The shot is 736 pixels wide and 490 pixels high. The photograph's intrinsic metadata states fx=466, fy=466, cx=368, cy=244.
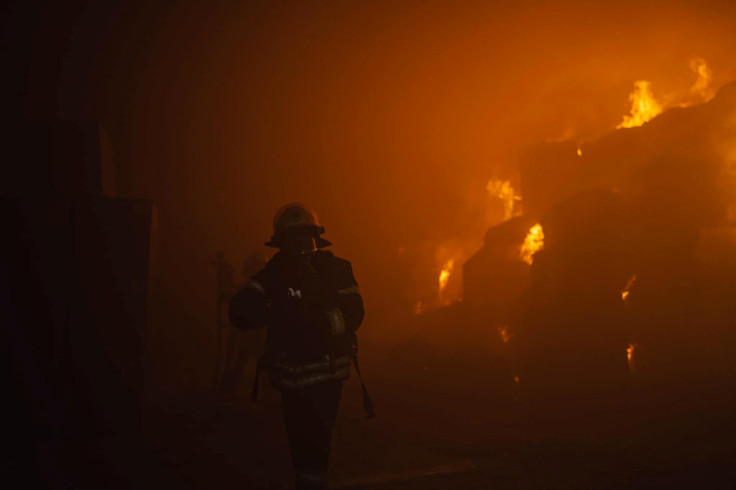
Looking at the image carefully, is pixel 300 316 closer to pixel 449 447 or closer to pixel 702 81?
pixel 449 447

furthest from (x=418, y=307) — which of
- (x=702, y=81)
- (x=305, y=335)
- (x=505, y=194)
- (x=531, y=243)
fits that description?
(x=305, y=335)

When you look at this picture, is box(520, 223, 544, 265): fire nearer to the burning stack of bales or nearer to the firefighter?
the burning stack of bales

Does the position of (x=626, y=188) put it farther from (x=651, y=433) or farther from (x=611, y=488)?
(x=611, y=488)

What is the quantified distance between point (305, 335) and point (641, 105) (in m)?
40.1

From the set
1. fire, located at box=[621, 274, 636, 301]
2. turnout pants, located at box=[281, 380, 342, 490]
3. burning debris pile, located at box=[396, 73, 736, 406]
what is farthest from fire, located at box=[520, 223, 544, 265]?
turnout pants, located at box=[281, 380, 342, 490]

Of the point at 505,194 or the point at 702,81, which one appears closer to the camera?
the point at 702,81

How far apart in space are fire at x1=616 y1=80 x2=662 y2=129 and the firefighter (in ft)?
110

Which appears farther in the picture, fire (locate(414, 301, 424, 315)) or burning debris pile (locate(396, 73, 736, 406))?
fire (locate(414, 301, 424, 315))

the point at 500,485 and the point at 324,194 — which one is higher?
the point at 324,194

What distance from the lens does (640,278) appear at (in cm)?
1494

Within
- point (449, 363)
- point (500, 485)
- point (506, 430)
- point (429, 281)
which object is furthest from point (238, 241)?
point (500, 485)

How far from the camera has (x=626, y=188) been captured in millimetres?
18484

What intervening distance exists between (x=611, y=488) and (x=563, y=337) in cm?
887

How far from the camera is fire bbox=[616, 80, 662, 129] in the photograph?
31875 millimetres
